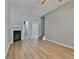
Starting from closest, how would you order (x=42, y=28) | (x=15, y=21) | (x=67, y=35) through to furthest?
(x=67, y=35)
(x=15, y=21)
(x=42, y=28)

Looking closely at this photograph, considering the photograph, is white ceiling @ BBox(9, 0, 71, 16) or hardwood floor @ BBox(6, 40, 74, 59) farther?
white ceiling @ BBox(9, 0, 71, 16)

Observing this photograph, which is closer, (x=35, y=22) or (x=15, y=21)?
(x=15, y=21)

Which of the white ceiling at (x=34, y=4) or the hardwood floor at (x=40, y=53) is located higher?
the white ceiling at (x=34, y=4)

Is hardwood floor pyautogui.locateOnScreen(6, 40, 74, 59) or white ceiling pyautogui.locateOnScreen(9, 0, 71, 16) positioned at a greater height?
white ceiling pyautogui.locateOnScreen(9, 0, 71, 16)

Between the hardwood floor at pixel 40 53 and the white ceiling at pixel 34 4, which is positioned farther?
the white ceiling at pixel 34 4

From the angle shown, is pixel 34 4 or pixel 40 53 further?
pixel 34 4

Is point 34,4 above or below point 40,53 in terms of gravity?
above
